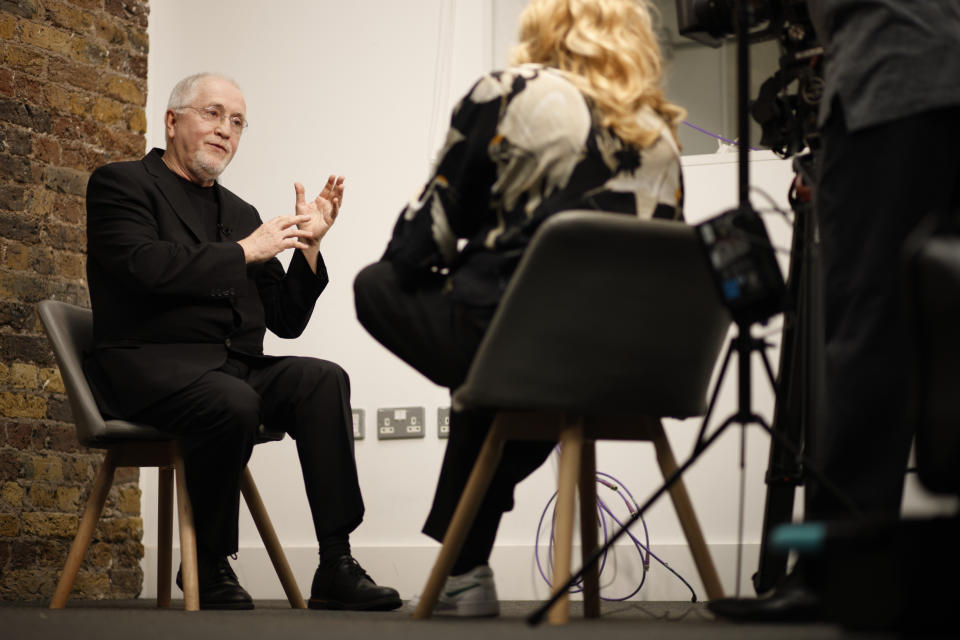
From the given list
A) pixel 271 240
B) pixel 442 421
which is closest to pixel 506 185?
pixel 271 240

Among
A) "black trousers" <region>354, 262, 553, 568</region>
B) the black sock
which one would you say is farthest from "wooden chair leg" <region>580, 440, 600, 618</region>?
the black sock

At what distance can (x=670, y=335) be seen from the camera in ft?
5.05

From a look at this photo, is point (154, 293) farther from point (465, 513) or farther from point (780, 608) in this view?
point (780, 608)

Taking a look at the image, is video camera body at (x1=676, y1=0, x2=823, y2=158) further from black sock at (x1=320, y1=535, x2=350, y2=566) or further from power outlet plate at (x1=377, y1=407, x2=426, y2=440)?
power outlet plate at (x1=377, y1=407, x2=426, y2=440)

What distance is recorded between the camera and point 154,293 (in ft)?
7.65

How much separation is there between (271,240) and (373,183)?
3.33ft

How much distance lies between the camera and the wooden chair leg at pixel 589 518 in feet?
5.82

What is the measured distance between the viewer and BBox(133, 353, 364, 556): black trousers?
7.29ft

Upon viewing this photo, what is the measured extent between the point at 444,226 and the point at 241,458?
889 millimetres

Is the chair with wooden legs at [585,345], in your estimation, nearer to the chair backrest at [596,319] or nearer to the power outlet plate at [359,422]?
the chair backrest at [596,319]

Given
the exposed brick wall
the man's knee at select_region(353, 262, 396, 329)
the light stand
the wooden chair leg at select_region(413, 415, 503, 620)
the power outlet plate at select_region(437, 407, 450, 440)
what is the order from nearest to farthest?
the light stand, the wooden chair leg at select_region(413, 415, 503, 620), the man's knee at select_region(353, 262, 396, 329), the exposed brick wall, the power outlet plate at select_region(437, 407, 450, 440)

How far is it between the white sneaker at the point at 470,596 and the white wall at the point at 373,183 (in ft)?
4.51

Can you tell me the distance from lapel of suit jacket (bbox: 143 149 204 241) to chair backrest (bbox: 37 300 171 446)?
35cm

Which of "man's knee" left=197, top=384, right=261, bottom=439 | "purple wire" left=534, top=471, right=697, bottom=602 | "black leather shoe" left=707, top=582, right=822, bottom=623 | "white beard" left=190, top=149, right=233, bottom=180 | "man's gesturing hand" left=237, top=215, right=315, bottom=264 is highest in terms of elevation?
"white beard" left=190, top=149, right=233, bottom=180
